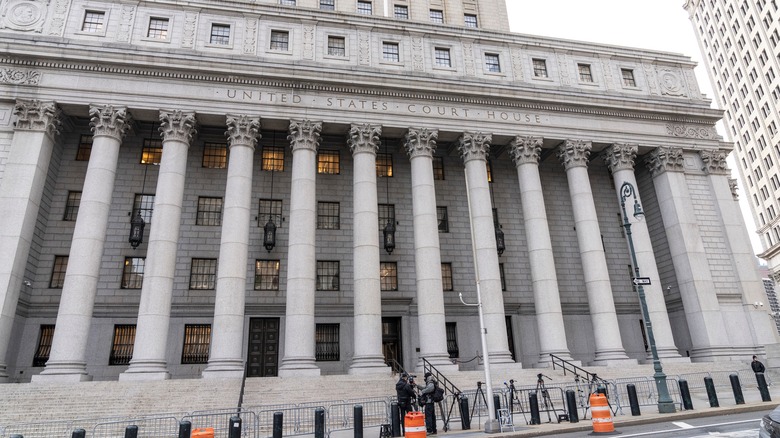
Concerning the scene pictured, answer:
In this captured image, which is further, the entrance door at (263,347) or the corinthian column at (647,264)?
the corinthian column at (647,264)

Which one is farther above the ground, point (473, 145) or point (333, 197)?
point (473, 145)

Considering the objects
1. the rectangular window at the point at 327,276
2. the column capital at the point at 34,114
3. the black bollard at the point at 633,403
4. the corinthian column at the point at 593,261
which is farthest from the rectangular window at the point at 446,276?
the column capital at the point at 34,114

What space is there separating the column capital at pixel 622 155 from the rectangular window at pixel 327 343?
66.0 feet

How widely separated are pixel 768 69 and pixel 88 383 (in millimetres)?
93836

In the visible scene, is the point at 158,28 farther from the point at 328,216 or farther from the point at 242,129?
the point at 328,216

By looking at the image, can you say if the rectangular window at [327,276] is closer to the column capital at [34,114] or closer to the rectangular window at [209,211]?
the rectangular window at [209,211]

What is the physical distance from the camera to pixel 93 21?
2709cm

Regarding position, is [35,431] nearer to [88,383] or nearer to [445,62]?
[88,383]

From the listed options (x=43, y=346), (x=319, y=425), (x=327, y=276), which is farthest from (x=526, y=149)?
(x=43, y=346)

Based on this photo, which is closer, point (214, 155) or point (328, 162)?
point (214, 155)

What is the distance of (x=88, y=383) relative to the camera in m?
19.5

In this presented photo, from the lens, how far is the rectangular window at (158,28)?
27.5 metres

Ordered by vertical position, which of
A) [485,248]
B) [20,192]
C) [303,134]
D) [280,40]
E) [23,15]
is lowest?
[485,248]

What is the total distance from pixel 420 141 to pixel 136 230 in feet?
53.5
